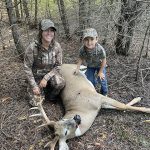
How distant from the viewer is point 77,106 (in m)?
5.21

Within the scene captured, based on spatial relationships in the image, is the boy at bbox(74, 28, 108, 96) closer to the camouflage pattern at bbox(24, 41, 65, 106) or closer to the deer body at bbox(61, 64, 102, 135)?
the deer body at bbox(61, 64, 102, 135)

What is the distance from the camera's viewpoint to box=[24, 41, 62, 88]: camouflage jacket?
5430mm

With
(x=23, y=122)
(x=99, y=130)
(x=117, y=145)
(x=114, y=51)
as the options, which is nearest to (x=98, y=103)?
(x=99, y=130)

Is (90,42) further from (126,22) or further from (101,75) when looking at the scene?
(126,22)

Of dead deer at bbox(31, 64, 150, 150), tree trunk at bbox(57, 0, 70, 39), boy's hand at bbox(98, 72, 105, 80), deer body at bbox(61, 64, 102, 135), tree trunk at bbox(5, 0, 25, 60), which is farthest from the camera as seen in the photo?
tree trunk at bbox(57, 0, 70, 39)

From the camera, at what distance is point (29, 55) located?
17.8ft

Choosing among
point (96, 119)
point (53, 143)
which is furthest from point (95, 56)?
point (53, 143)

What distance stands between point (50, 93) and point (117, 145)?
5.29ft

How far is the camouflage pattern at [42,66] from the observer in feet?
17.8

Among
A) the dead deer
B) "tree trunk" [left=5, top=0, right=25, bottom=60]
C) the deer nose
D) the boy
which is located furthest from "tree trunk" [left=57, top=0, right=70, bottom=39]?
the deer nose

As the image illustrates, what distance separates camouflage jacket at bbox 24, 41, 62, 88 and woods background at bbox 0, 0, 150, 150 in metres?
0.50

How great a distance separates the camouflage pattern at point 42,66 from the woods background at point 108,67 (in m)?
0.40

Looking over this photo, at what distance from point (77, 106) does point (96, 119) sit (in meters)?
0.36

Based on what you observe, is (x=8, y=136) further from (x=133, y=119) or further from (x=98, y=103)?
(x=133, y=119)
